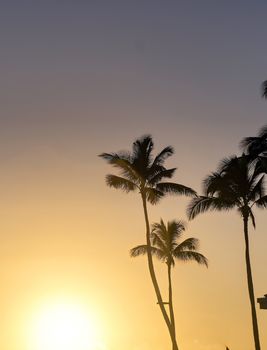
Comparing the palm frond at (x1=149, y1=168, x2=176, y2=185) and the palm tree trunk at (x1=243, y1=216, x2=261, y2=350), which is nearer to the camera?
the palm tree trunk at (x1=243, y1=216, x2=261, y2=350)

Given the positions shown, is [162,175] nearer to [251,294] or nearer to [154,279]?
[154,279]

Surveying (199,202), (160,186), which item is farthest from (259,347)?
(160,186)

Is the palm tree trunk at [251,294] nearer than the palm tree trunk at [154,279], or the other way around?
the palm tree trunk at [251,294]

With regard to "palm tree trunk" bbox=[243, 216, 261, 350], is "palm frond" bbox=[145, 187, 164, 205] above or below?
above

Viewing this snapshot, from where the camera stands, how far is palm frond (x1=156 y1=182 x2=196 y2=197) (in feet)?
137

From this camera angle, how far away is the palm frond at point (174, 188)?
137 ft

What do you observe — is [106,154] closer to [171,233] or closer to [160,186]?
[160,186]

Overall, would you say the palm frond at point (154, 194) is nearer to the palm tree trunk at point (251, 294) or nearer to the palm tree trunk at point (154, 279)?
the palm tree trunk at point (154, 279)

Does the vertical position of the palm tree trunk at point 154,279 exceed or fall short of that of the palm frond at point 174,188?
it falls short

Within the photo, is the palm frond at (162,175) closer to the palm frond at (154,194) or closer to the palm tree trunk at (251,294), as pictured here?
the palm frond at (154,194)

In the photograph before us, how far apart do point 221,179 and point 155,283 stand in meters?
9.55

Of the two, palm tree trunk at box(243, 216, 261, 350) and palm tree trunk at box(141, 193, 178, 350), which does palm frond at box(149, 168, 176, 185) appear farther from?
palm tree trunk at box(243, 216, 261, 350)

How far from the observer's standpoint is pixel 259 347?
35.6 metres

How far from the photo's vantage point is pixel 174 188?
138 feet
